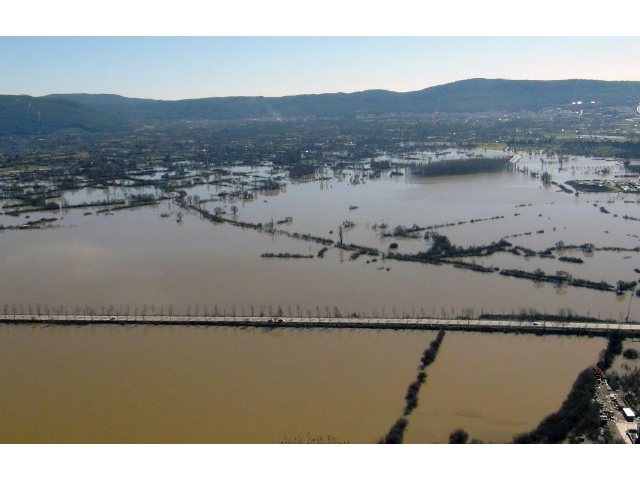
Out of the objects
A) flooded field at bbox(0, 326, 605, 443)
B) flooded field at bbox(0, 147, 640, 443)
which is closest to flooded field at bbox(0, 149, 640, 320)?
flooded field at bbox(0, 147, 640, 443)

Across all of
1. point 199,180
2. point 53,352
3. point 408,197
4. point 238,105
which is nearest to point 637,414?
point 53,352

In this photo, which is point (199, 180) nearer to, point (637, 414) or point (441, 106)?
point (637, 414)

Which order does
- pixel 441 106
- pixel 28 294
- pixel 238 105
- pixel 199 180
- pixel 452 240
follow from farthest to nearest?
1. pixel 238 105
2. pixel 441 106
3. pixel 199 180
4. pixel 452 240
5. pixel 28 294

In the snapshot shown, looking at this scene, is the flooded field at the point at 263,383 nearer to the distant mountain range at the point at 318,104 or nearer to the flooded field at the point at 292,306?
the flooded field at the point at 292,306

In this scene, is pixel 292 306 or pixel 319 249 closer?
pixel 292 306

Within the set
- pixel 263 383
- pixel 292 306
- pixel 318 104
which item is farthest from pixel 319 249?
pixel 318 104

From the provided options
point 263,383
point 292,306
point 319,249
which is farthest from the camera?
point 319,249

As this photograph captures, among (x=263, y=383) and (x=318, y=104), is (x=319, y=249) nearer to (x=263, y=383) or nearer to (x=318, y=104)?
(x=263, y=383)

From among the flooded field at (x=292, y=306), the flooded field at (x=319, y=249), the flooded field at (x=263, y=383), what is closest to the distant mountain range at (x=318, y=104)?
the flooded field at (x=319, y=249)
